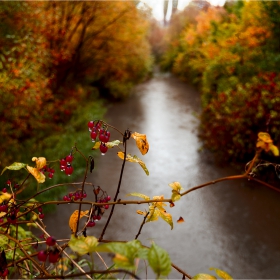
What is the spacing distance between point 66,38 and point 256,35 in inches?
214

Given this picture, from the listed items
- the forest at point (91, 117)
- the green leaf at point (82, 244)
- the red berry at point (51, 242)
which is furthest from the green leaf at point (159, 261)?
the red berry at point (51, 242)

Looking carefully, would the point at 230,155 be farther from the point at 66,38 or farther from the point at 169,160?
the point at 66,38

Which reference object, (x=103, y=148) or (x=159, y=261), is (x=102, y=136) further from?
(x=159, y=261)

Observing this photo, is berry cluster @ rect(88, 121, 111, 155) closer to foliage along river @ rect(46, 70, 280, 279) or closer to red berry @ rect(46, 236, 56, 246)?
red berry @ rect(46, 236, 56, 246)

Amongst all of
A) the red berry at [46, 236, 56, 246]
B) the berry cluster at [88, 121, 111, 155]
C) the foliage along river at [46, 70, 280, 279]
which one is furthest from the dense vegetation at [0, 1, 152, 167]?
the red berry at [46, 236, 56, 246]

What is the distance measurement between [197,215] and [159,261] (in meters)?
4.51

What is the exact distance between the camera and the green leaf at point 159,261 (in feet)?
2.56

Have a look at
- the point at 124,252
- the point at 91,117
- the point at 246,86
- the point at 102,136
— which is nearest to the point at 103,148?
the point at 102,136

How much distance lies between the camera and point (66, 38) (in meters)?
9.10

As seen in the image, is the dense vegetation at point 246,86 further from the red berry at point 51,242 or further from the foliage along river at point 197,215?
the red berry at point 51,242

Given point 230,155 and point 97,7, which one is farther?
point 97,7

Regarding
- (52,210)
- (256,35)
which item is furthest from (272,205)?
(256,35)

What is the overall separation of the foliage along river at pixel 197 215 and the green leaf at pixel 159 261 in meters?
1.65

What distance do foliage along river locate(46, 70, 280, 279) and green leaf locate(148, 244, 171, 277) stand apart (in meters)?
1.65
